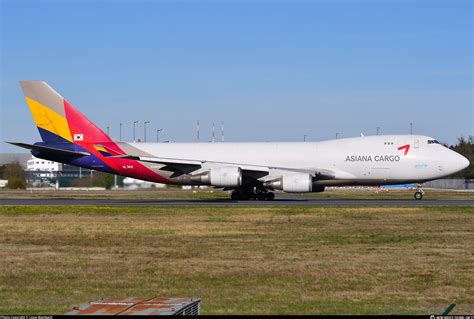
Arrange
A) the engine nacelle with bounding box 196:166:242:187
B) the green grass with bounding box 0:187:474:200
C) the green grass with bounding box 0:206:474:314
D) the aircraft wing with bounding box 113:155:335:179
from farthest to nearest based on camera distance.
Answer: the green grass with bounding box 0:187:474:200, the aircraft wing with bounding box 113:155:335:179, the engine nacelle with bounding box 196:166:242:187, the green grass with bounding box 0:206:474:314

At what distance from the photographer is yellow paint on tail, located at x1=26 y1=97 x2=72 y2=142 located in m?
51.5

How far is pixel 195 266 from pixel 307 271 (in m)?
2.69

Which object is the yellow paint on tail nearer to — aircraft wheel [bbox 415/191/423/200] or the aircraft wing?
the aircraft wing

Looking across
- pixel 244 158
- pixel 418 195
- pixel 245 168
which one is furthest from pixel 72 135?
pixel 418 195

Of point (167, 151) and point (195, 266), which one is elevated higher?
Answer: point (167, 151)

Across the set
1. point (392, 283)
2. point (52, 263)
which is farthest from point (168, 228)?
point (392, 283)

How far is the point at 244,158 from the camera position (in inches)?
1996

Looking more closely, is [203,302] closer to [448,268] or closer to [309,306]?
[309,306]

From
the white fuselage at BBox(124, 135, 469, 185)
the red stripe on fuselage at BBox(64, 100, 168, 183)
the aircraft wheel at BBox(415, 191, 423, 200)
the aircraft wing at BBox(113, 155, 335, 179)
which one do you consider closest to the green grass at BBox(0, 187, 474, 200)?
the aircraft wheel at BBox(415, 191, 423, 200)

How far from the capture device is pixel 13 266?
18.1 meters

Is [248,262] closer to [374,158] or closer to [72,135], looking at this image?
[374,158]

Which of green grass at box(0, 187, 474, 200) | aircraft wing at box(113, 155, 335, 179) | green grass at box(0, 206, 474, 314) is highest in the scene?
aircraft wing at box(113, 155, 335, 179)

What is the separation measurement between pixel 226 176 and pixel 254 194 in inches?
141

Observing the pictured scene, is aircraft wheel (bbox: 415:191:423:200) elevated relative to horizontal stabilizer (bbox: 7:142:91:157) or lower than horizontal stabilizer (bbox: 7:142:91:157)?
lower
